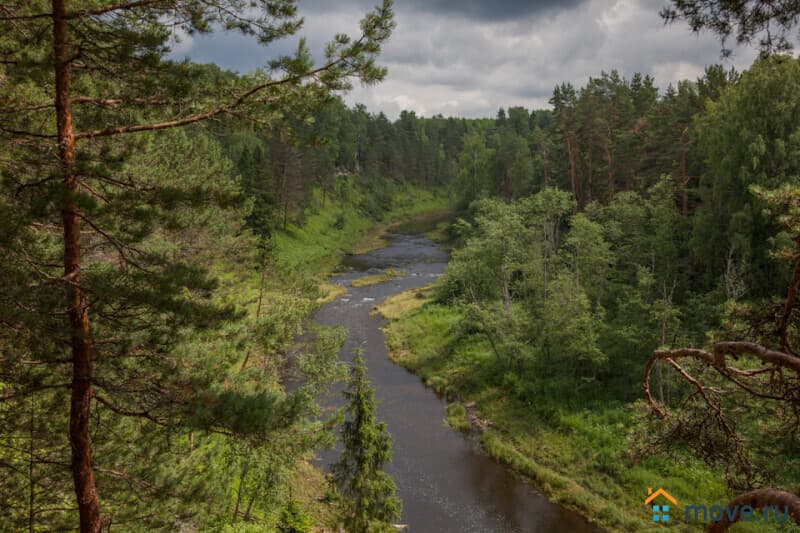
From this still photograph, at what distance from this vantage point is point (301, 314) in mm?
14812

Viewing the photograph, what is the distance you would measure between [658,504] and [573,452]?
149 inches

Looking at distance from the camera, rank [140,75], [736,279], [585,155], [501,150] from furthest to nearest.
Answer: [501,150]
[585,155]
[736,279]
[140,75]

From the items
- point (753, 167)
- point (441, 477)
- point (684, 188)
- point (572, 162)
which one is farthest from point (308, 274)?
point (572, 162)

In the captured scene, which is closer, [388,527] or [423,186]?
[388,527]

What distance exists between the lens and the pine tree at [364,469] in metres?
13.6

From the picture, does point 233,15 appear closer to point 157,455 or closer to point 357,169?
point 157,455

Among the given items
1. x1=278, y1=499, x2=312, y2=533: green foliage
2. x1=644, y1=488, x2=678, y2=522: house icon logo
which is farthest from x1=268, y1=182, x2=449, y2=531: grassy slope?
x1=644, y1=488, x2=678, y2=522: house icon logo

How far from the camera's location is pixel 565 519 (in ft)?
55.7

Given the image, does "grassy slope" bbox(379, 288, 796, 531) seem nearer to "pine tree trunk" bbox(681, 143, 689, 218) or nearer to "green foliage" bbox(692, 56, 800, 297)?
"green foliage" bbox(692, 56, 800, 297)

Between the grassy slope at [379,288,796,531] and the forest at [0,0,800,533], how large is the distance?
0.10 metres

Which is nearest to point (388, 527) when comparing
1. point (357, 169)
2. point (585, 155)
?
point (585, 155)

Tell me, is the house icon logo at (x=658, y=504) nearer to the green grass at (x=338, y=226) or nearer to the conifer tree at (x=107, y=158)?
the conifer tree at (x=107, y=158)

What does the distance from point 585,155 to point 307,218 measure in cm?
3459

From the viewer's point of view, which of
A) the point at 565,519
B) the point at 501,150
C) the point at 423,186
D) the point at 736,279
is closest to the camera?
the point at 565,519
